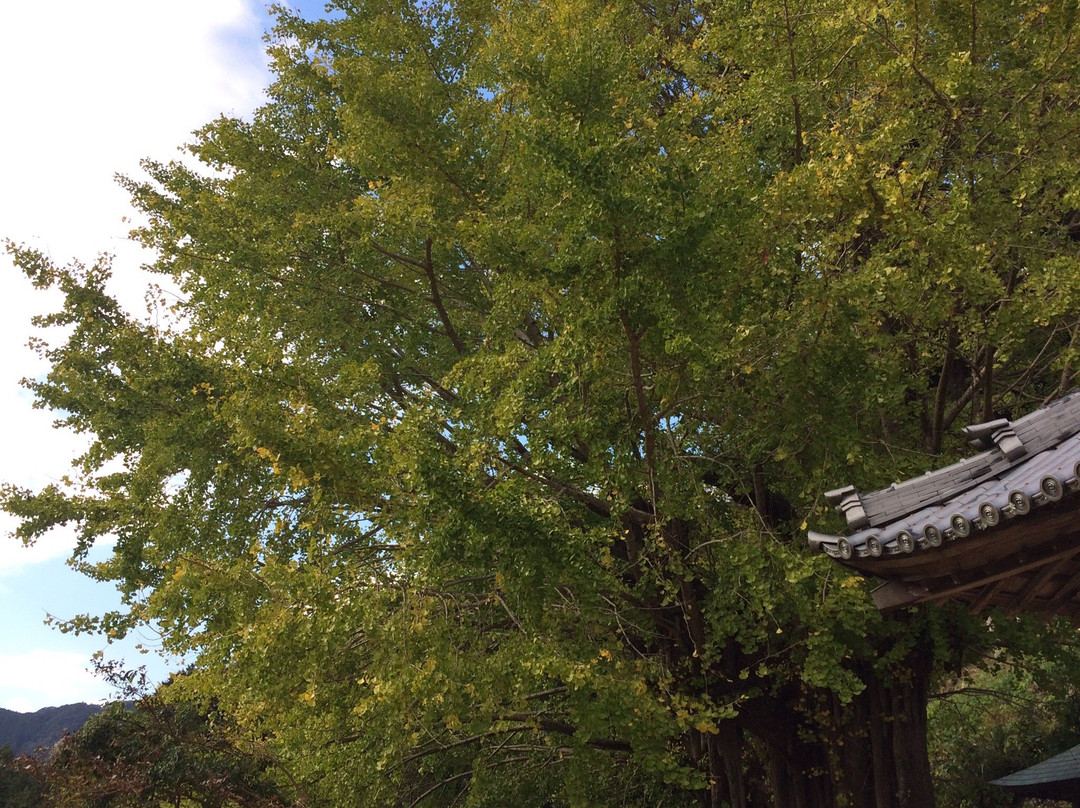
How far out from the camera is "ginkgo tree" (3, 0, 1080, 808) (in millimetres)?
5090

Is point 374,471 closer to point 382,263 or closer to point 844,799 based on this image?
point 382,263

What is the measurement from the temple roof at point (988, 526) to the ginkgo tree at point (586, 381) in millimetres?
962

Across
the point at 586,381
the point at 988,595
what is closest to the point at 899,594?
the point at 988,595

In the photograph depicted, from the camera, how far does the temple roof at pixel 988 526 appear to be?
123 inches

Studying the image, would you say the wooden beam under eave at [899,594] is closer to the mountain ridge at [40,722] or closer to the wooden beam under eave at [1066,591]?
the wooden beam under eave at [1066,591]

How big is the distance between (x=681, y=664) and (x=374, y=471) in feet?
11.6

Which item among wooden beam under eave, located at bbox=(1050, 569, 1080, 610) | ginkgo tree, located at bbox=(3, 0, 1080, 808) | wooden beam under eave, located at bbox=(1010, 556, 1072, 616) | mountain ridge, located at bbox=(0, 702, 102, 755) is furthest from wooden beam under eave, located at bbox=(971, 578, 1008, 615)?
mountain ridge, located at bbox=(0, 702, 102, 755)

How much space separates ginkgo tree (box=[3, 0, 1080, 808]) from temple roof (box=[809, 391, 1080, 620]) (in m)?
0.96

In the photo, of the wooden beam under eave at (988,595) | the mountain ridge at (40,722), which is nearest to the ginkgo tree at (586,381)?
the wooden beam under eave at (988,595)

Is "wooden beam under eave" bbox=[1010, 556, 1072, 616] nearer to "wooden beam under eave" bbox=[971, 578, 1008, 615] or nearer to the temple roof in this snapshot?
the temple roof

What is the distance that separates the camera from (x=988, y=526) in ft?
10.4

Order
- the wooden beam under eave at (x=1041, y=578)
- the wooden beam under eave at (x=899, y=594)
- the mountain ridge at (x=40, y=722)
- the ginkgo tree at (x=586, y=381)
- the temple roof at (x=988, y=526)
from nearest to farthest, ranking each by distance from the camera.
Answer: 1. the temple roof at (x=988, y=526)
2. the wooden beam under eave at (x=1041, y=578)
3. the wooden beam under eave at (x=899, y=594)
4. the ginkgo tree at (x=586, y=381)
5. the mountain ridge at (x=40, y=722)

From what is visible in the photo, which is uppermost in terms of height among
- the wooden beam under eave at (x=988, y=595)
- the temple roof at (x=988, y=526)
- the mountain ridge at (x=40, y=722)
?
the temple roof at (x=988, y=526)

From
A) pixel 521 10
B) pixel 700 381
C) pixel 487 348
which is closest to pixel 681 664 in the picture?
pixel 700 381
